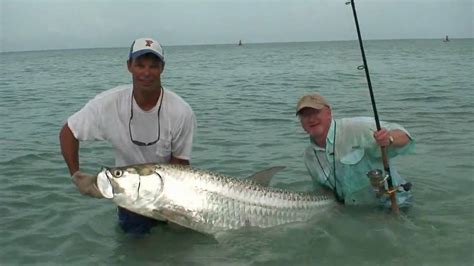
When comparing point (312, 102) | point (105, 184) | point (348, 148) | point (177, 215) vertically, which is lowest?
point (177, 215)

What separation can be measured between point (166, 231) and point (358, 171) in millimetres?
1930

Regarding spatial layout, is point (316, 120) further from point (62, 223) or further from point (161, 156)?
point (62, 223)

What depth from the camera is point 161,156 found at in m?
4.71

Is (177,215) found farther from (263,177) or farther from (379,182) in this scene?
(379,182)

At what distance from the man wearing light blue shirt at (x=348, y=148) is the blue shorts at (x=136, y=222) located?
169 centimetres

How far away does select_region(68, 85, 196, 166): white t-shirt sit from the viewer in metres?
4.49

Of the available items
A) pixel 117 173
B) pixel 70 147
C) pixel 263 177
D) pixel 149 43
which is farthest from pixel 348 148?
pixel 70 147

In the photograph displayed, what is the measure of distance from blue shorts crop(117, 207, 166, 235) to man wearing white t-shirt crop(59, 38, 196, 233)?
0.55 m

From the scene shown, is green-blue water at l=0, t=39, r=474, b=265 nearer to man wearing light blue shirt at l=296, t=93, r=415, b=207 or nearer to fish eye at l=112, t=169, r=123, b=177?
man wearing light blue shirt at l=296, t=93, r=415, b=207

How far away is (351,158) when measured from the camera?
4.93m

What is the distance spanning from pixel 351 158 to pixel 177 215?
5.83 ft

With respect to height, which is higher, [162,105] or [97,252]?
[162,105]

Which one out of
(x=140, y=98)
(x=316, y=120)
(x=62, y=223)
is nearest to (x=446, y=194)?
(x=316, y=120)

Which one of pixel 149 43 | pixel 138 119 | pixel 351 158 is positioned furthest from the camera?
pixel 351 158
